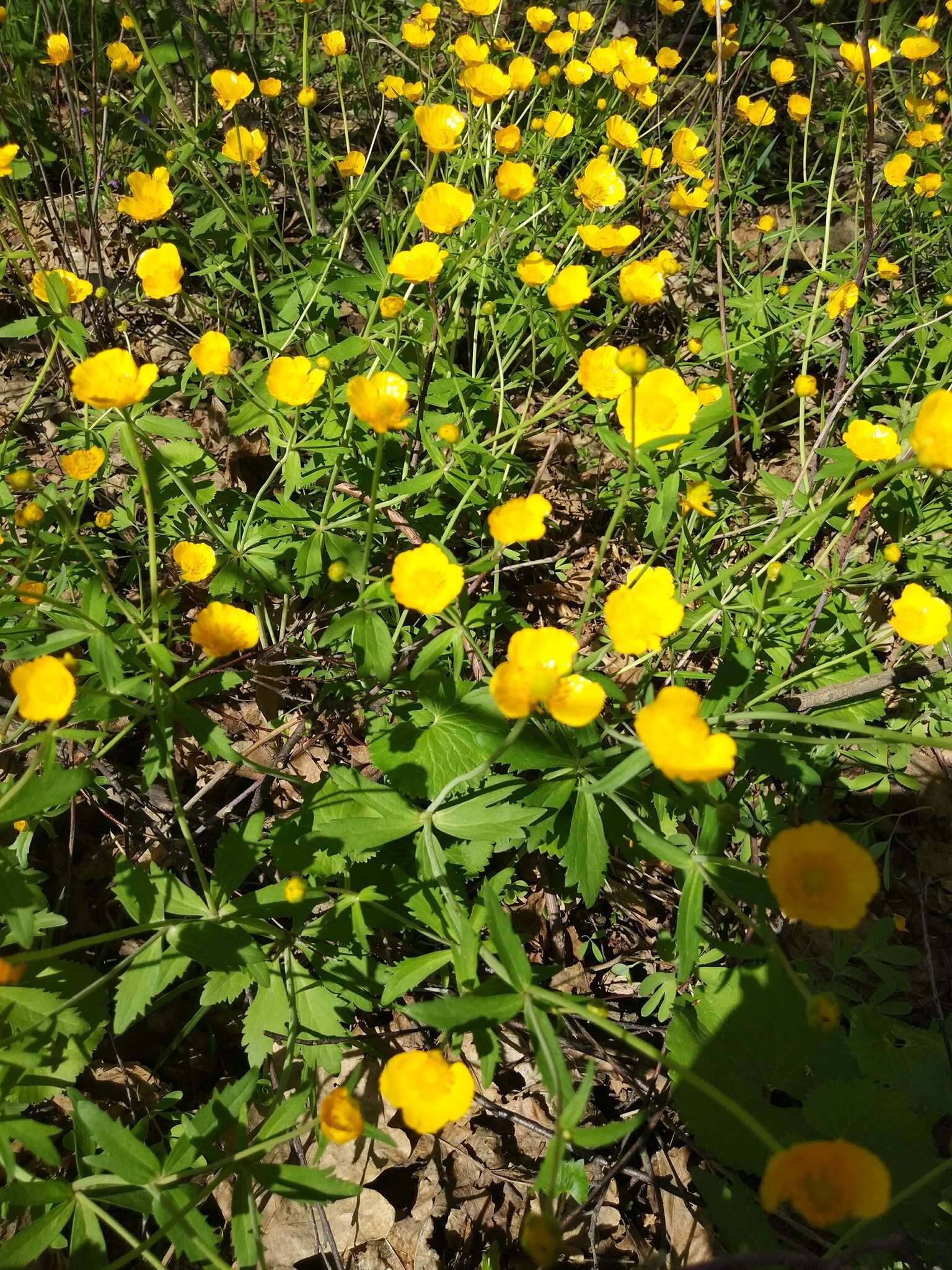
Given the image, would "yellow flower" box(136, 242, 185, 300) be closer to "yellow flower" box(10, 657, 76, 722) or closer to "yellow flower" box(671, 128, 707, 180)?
"yellow flower" box(10, 657, 76, 722)

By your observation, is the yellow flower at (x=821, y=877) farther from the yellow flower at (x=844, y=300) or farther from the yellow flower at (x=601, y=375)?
the yellow flower at (x=844, y=300)

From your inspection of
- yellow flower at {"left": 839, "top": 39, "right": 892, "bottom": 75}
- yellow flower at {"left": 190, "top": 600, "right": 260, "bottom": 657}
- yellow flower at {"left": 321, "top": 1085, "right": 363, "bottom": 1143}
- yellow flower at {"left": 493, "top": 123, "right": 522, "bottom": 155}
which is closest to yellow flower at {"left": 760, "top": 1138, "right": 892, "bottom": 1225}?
yellow flower at {"left": 321, "top": 1085, "right": 363, "bottom": 1143}

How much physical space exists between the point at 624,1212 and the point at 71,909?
1.71 metres

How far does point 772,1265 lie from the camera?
5.54ft

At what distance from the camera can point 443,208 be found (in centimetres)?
254

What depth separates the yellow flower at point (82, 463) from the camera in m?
2.27

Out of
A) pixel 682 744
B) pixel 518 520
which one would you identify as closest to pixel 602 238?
pixel 518 520

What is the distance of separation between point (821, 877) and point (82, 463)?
85.8 inches

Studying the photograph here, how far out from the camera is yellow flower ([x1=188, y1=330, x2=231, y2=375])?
2156mm

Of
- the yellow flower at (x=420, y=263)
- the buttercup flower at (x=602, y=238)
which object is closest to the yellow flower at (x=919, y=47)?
the buttercup flower at (x=602, y=238)

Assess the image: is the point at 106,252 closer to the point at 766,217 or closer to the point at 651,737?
the point at 766,217

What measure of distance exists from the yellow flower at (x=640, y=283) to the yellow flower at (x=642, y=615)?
0.97 m

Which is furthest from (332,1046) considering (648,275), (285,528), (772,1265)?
(648,275)

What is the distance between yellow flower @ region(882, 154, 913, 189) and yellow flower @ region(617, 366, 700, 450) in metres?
2.07
